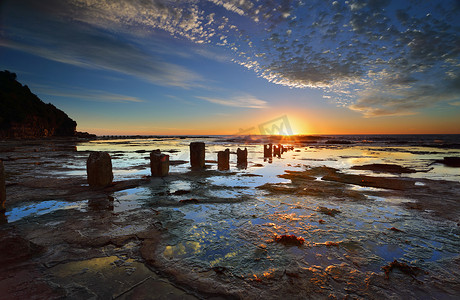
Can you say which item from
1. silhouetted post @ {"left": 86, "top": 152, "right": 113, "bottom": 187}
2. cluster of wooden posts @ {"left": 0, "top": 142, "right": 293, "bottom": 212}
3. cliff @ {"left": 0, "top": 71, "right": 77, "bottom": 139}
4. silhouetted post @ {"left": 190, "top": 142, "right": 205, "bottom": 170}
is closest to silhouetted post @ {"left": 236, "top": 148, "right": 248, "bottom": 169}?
cluster of wooden posts @ {"left": 0, "top": 142, "right": 293, "bottom": 212}

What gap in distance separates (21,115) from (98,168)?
77929 mm

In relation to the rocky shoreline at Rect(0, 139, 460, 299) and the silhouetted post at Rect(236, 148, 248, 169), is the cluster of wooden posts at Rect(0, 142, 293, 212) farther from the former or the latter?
the rocky shoreline at Rect(0, 139, 460, 299)

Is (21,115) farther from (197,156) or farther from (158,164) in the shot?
(158,164)

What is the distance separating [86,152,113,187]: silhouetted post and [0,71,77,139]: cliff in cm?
7214

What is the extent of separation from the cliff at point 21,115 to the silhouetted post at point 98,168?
72139mm

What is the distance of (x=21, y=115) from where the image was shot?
59.9 m

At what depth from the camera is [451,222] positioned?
201 inches

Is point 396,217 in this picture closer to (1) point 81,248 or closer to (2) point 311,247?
(2) point 311,247

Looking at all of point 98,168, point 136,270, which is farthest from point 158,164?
point 136,270

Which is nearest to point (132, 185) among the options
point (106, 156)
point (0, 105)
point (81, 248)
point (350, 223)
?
point (106, 156)

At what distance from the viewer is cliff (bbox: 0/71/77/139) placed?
5703cm

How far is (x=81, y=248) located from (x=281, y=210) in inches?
189

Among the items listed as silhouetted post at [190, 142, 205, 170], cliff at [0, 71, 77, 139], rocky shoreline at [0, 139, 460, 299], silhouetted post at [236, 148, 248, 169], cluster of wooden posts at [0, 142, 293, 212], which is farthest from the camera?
cliff at [0, 71, 77, 139]

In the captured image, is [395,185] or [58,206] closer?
[58,206]
